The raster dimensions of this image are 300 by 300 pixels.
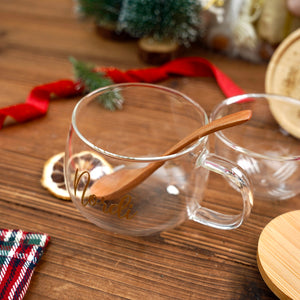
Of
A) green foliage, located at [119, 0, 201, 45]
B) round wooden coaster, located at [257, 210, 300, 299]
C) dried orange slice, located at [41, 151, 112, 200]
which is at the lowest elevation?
dried orange slice, located at [41, 151, 112, 200]

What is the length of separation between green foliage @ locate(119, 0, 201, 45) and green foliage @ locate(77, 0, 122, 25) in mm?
45

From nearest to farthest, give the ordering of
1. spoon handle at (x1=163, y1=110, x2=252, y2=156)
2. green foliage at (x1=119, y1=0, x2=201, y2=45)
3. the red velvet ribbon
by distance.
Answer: spoon handle at (x1=163, y1=110, x2=252, y2=156) < the red velvet ribbon < green foliage at (x1=119, y1=0, x2=201, y2=45)

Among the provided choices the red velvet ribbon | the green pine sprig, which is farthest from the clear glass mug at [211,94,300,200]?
the green pine sprig

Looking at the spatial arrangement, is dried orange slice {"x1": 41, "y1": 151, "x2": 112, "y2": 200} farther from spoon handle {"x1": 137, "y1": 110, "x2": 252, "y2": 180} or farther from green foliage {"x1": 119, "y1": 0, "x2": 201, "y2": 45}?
green foliage {"x1": 119, "y1": 0, "x2": 201, "y2": 45}

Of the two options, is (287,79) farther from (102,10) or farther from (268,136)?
(102,10)

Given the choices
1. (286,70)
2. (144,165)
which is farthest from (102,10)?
(144,165)

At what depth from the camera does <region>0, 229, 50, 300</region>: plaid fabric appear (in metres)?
0.41

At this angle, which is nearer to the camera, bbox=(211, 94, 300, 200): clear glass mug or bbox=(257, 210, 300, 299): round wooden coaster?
bbox=(257, 210, 300, 299): round wooden coaster

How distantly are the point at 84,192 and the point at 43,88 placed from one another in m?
0.34

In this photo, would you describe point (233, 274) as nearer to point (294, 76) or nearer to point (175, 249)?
point (175, 249)

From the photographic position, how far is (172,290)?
44 centimetres

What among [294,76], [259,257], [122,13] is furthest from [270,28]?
[259,257]

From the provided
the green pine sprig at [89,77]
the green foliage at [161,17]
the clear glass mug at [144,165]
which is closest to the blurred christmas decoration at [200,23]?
the green foliage at [161,17]

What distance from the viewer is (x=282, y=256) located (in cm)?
43
